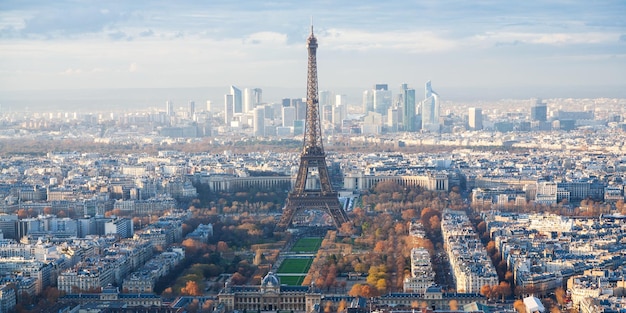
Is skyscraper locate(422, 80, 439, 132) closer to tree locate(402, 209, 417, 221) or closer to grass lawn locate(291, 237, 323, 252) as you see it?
tree locate(402, 209, 417, 221)

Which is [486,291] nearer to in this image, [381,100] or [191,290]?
[191,290]

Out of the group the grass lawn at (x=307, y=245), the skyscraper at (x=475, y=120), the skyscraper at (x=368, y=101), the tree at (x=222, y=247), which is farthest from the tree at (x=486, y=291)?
the skyscraper at (x=368, y=101)

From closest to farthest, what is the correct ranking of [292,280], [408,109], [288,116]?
[292,280] → [408,109] → [288,116]

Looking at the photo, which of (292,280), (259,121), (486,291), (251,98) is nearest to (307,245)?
(292,280)

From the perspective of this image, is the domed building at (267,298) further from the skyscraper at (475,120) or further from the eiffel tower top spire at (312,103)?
the skyscraper at (475,120)

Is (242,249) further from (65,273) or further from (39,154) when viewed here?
(39,154)

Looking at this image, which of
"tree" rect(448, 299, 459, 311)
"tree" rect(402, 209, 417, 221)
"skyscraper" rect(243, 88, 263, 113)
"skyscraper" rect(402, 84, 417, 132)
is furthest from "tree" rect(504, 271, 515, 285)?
"skyscraper" rect(243, 88, 263, 113)
